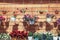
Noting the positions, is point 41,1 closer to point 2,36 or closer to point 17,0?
point 17,0

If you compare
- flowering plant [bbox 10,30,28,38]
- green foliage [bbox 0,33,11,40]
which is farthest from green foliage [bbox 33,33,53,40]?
green foliage [bbox 0,33,11,40]

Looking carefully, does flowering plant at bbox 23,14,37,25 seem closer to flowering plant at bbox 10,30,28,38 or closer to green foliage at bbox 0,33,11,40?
flowering plant at bbox 10,30,28,38

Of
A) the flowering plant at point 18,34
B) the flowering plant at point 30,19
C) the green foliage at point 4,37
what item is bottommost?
the green foliage at point 4,37

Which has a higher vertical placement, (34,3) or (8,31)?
(34,3)

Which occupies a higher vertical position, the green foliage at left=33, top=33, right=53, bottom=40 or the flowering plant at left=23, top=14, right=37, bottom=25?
the flowering plant at left=23, top=14, right=37, bottom=25

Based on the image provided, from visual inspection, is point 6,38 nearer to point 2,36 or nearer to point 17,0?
point 2,36

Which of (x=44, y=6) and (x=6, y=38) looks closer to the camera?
(x=6, y=38)

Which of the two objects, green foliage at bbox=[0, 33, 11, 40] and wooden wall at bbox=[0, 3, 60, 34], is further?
wooden wall at bbox=[0, 3, 60, 34]

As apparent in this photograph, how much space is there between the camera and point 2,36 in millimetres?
6496

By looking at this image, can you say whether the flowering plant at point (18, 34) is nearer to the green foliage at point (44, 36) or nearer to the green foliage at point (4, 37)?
the green foliage at point (4, 37)

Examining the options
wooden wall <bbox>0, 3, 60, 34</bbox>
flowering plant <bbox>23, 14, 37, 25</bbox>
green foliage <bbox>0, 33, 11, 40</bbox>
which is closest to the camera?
green foliage <bbox>0, 33, 11, 40</bbox>

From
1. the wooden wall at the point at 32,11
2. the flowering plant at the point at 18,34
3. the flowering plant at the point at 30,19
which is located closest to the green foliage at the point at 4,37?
the flowering plant at the point at 18,34

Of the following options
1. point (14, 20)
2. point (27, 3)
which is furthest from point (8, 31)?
point (27, 3)

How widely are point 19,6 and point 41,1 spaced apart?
1.63 feet
